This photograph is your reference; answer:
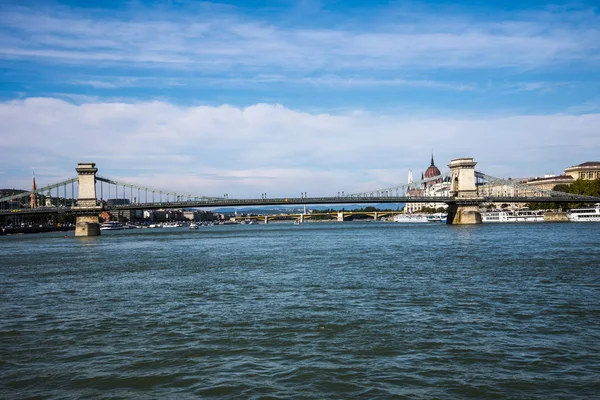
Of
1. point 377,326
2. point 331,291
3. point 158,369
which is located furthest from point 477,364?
point 331,291

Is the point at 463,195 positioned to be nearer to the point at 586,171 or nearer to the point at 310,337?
the point at 586,171

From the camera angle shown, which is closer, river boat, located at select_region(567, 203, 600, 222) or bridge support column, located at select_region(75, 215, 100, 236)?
bridge support column, located at select_region(75, 215, 100, 236)

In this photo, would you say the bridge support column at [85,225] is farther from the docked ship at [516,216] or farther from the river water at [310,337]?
the docked ship at [516,216]

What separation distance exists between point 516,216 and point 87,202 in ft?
262

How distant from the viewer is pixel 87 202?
88688 mm

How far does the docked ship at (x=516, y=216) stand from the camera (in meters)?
112

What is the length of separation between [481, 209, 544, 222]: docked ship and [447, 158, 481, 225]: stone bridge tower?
46.6 feet

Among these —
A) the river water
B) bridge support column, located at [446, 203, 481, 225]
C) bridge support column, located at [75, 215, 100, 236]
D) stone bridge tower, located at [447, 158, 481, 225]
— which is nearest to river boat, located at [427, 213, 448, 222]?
stone bridge tower, located at [447, 158, 481, 225]

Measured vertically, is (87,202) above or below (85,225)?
above

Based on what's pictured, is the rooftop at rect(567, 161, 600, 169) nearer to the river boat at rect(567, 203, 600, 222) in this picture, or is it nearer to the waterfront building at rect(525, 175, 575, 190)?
the waterfront building at rect(525, 175, 575, 190)

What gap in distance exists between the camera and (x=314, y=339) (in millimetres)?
12781

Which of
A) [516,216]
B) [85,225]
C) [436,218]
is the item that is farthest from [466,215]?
[85,225]

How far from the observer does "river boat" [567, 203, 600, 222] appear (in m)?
95.0

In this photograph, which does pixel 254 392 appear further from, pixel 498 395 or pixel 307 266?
pixel 307 266
